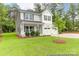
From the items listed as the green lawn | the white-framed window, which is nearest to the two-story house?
the white-framed window

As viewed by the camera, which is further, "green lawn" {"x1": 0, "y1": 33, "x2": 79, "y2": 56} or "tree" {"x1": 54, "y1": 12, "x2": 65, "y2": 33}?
"tree" {"x1": 54, "y1": 12, "x2": 65, "y2": 33}

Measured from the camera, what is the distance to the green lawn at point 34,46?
414 centimetres

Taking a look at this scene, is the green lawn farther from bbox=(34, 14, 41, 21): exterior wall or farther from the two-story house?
bbox=(34, 14, 41, 21): exterior wall

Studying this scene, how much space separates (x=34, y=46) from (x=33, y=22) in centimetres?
33

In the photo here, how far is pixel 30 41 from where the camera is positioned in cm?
420

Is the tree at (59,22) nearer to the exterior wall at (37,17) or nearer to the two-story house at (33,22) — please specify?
the two-story house at (33,22)

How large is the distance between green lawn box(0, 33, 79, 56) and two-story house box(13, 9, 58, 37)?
0.12 m

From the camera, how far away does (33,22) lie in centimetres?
427

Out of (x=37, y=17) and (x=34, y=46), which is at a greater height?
(x=37, y=17)

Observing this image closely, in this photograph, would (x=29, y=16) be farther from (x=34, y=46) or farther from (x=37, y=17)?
(x=34, y=46)

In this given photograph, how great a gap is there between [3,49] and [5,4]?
1.94ft

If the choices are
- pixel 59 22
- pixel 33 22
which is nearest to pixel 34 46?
pixel 33 22

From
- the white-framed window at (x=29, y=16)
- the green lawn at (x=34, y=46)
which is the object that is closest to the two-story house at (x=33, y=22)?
the white-framed window at (x=29, y=16)

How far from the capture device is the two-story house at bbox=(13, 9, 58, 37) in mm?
4234
